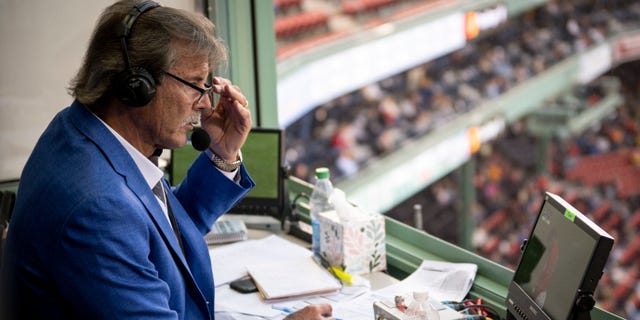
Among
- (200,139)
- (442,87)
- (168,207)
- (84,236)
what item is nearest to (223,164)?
(200,139)

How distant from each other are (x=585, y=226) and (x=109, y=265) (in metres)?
0.79

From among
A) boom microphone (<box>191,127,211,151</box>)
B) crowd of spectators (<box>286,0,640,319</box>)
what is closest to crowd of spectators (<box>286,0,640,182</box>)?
crowd of spectators (<box>286,0,640,319</box>)

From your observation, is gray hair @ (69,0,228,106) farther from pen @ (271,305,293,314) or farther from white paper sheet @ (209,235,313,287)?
white paper sheet @ (209,235,313,287)

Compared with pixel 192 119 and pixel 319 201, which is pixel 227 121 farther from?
pixel 319 201

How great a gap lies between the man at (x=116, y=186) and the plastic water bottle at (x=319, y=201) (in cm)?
64

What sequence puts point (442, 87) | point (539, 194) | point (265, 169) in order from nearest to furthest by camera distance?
point (265, 169) < point (539, 194) < point (442, 87)

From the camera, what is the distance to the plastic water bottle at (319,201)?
2020 millimetres

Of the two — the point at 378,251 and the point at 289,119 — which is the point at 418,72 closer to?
the point at 289,119

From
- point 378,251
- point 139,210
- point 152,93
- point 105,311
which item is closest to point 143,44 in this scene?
point 152,93

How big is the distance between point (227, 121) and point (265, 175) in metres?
Result: 0.77

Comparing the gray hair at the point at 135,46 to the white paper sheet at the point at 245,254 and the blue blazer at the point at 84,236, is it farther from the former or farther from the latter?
the white paper sheet at the point at 245,254

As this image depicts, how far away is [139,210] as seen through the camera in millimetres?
1146

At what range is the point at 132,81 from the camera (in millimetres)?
1117

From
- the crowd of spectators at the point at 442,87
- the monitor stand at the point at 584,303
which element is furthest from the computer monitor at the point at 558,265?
the crowd of spectators at the point at 442,87
